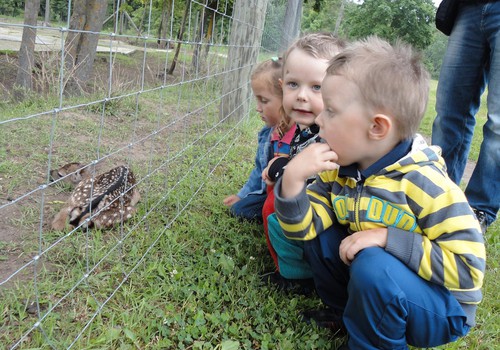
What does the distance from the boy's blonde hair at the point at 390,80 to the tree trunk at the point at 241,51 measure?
11.4 feet

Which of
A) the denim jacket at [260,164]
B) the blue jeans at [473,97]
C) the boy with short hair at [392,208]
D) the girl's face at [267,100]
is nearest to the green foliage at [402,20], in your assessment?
the blue jeans at [473,97]

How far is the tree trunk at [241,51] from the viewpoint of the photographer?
5188mm

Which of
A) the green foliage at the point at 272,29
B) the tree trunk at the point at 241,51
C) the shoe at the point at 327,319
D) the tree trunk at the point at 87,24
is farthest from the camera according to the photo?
the green foliage at the point at 272,29

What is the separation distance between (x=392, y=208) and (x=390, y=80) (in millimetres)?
464

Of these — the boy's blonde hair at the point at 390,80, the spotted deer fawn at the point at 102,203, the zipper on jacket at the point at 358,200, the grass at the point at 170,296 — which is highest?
the boy's blonde hair at the point at 390,80

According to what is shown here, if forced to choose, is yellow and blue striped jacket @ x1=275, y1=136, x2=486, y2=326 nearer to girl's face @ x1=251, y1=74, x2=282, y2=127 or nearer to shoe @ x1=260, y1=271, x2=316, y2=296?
shoe @ x1=260, y1=271, x2=316, y2=296

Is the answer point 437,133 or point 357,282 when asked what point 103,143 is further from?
point 357,282

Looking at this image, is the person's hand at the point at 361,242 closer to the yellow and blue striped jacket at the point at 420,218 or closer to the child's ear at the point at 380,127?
the yellow and blue striped jacket at the point at 420,218

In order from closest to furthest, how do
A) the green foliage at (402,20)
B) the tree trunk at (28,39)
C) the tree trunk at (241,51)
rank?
the tree trunk at (28,39) → the tree trunk at (241,51) → the green foliage at (402,20)

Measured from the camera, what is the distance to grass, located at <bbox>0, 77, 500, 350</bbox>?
6.26 feet

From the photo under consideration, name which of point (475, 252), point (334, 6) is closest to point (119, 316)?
point (475, 252)

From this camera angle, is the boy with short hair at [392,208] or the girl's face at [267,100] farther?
the girl's face at [267,100]

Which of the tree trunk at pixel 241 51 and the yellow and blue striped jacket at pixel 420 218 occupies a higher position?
the tree trunk at pixel 241 51

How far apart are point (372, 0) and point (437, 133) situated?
3944 cm
